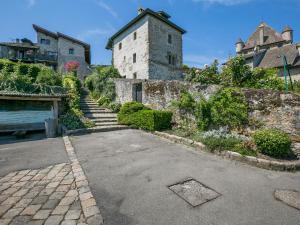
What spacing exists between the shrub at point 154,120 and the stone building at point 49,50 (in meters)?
25.0

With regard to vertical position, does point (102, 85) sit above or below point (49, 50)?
below

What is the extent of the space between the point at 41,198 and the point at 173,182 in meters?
2.88

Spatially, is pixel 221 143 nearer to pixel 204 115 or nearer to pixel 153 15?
pixel 204 115

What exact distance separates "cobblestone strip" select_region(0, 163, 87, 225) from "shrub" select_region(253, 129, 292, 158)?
5.51 metres

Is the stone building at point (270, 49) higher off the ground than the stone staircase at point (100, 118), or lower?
higher

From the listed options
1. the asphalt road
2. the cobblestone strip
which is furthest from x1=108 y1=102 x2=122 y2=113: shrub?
the cobblestone strip

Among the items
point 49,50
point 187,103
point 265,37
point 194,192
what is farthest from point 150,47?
point 265,37

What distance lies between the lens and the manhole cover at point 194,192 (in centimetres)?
370

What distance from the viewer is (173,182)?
4.46 m

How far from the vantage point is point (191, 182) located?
177 inches

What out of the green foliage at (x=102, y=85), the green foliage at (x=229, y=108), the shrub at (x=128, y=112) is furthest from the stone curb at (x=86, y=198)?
the green foliage at (x=102, y=85)

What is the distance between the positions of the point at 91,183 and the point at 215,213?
2.80 m

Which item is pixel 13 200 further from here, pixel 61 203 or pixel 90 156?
pixel 90 156

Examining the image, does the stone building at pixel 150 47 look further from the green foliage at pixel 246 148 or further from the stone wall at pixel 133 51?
the green foliage at pixel 246 148
